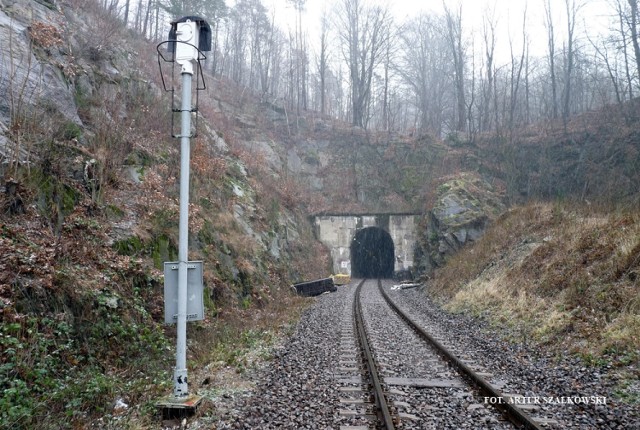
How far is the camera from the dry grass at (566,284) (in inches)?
314

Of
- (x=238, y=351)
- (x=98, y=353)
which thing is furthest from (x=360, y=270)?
(x=98, y=353)

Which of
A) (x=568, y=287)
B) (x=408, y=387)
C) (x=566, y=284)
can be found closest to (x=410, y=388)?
(x=408, y=387)

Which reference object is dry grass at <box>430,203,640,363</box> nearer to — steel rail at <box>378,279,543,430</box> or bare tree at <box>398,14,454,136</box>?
steel rail at <box>378,279,543,430</box>

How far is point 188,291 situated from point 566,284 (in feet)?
30.5

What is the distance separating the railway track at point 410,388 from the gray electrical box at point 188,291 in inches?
85.6

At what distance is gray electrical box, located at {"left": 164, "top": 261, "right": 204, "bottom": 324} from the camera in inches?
205

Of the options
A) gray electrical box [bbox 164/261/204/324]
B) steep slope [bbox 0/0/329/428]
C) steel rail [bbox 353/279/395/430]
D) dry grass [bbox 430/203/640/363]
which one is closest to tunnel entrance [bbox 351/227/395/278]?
dry grass [bbox 430/203/640/363]

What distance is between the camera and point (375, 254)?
33938 mm

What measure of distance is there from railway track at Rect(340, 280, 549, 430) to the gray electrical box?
7.13 ft

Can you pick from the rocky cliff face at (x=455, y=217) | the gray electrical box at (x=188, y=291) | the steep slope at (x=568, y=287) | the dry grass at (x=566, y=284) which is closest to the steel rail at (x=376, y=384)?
the gray electrical box at (x=188, y=291)

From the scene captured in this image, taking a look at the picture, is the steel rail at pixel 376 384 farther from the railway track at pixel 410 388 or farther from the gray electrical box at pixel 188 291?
the gray electrical box at pixel 188 291

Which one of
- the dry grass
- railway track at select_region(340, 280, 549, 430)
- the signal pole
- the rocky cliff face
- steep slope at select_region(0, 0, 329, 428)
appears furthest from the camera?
the rocky cliff face

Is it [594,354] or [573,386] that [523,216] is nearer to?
[594,354]

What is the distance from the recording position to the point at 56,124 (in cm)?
917
